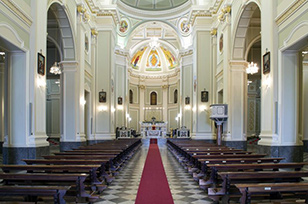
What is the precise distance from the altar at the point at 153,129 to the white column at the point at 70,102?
17144mm

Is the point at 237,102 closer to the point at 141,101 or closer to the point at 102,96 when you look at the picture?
the point at 102,96

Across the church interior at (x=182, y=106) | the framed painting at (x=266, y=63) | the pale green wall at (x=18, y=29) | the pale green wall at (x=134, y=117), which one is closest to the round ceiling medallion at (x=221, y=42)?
the church interior at (x=182, y=106)

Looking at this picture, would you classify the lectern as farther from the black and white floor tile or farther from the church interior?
the black and white floor tile

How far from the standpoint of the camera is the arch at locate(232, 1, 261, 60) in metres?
12.0

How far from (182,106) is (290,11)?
18688mm

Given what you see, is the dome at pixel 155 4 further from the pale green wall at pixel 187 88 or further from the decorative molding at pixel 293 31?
the decorative molding at pixel 293 31

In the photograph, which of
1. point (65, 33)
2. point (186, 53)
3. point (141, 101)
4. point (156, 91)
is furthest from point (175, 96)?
point (65, 33)

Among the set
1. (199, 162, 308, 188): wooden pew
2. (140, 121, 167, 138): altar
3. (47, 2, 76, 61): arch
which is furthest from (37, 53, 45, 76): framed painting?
(140, 121, 167, 138): altar

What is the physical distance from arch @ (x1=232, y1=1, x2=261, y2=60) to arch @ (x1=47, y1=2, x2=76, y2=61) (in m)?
7.13

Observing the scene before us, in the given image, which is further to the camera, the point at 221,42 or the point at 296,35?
the point at 221,42

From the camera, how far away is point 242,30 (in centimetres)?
1320

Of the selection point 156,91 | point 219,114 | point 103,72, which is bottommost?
point 219,114

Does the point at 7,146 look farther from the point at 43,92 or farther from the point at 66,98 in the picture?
the point at 66,98

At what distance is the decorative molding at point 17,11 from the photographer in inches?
280
